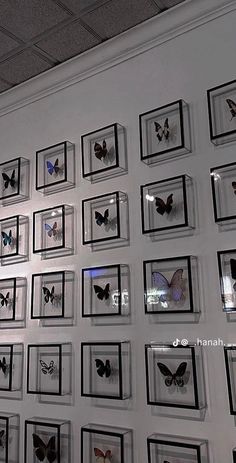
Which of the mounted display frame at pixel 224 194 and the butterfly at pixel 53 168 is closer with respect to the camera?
the mounted display frame at pixel 224 194

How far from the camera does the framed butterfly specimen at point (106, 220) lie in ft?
6.07

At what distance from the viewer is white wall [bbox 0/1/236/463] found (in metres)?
1.56

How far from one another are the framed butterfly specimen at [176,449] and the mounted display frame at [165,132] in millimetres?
1103

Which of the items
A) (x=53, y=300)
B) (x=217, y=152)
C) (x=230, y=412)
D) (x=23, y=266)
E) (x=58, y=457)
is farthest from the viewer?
(x=23, y=266)

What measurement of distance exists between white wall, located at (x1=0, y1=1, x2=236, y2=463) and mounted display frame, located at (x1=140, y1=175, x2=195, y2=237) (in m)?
0.04

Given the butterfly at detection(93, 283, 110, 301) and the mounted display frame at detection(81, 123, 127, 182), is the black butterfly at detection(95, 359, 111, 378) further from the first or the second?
the mounted display frame at detection(81, 123, 127, 182)

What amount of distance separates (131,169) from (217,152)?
1.33ft

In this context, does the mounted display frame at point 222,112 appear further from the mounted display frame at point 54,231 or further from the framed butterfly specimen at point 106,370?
the framed butterfly specimen at point 106,370

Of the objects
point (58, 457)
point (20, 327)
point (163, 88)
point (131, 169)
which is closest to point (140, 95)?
point (163, 88)

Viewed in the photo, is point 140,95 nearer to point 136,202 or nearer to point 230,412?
point 136,202

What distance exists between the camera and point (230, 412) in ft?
4.76

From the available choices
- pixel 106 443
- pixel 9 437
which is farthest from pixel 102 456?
pixel 9 437

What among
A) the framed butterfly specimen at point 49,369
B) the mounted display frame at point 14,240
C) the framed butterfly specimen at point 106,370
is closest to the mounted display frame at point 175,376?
the framed butterfly specimen at point 106,370

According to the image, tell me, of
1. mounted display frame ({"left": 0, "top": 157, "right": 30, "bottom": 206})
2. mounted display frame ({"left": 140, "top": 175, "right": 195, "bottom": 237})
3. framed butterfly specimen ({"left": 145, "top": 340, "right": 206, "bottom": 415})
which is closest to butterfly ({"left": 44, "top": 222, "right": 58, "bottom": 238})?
mounted display frame ({"left": 0, "top": 157, "right": 30, "bottom": 206})
